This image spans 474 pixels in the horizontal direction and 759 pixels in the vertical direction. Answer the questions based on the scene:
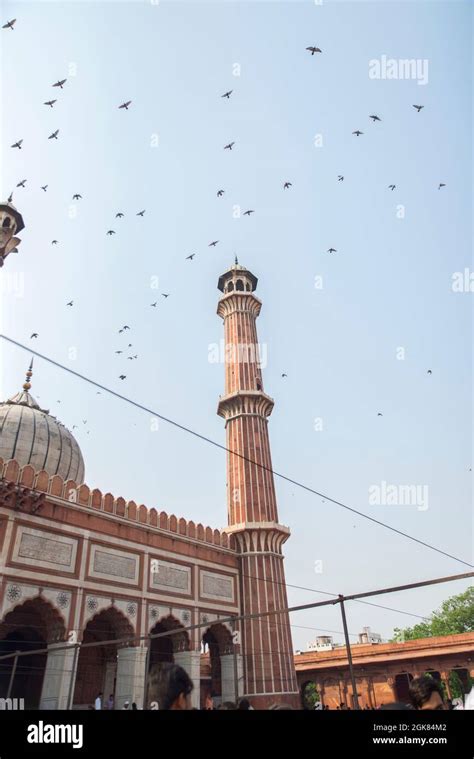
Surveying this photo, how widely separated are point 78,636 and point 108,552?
2.69 meters

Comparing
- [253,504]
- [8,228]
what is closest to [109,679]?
[253,504]

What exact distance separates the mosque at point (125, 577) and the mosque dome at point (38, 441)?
0.17 ft

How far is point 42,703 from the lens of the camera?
45.1ft

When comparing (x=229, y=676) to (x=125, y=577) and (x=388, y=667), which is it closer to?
(x=125, y=577)

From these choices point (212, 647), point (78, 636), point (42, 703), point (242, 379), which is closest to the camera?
point (42, 703)

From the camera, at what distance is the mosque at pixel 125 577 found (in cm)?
1473

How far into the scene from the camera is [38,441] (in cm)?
2033

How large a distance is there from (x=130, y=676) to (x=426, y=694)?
1526 centimetres

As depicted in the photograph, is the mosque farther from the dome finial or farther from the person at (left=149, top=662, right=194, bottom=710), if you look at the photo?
the person at (left=149, top=662, right=194, bottom=710)

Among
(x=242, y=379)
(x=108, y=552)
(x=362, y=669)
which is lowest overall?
(x=362, y=669)
